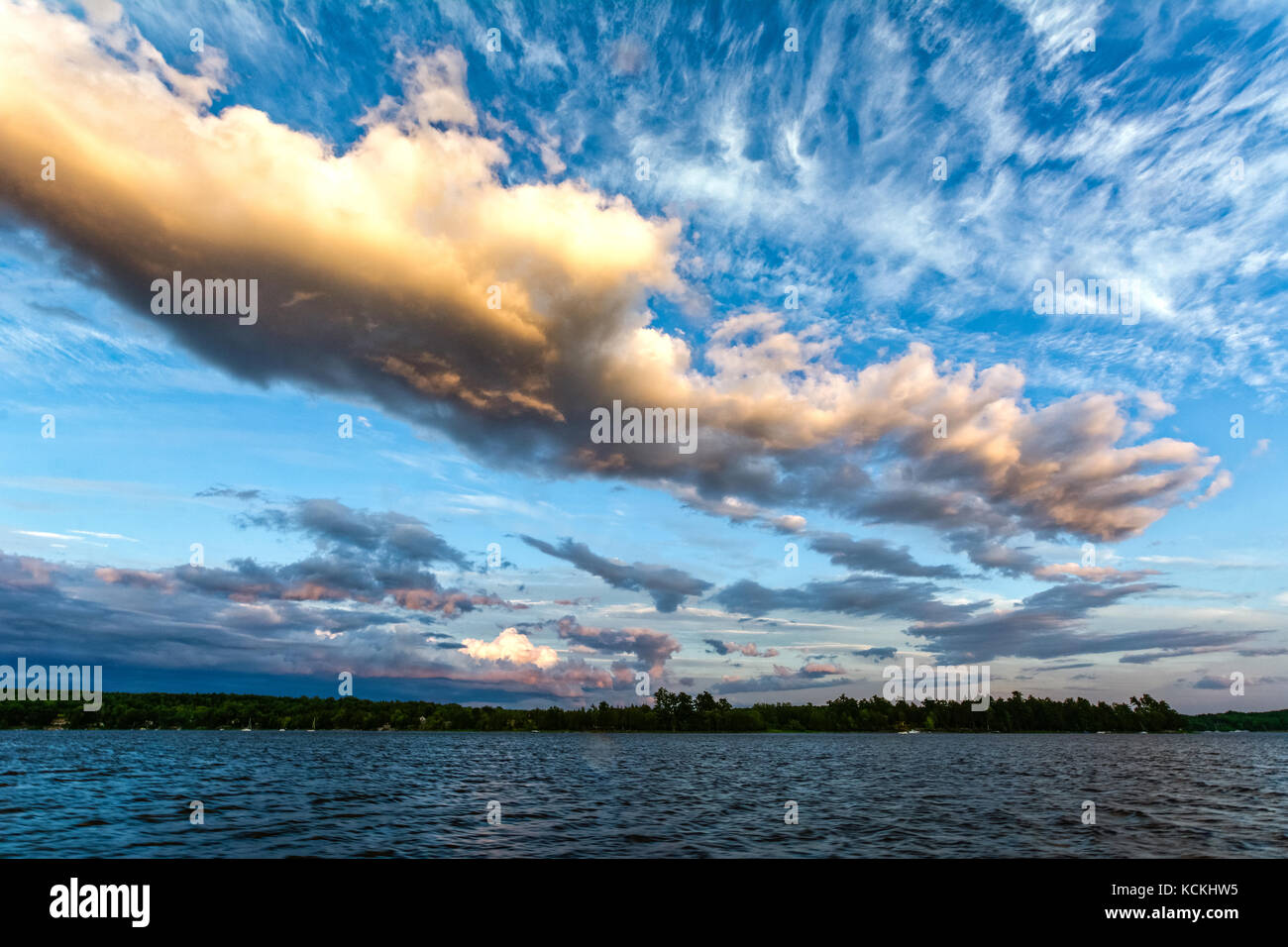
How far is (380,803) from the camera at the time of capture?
4809 centimetres

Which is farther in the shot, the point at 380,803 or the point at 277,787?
the point at 277,787
